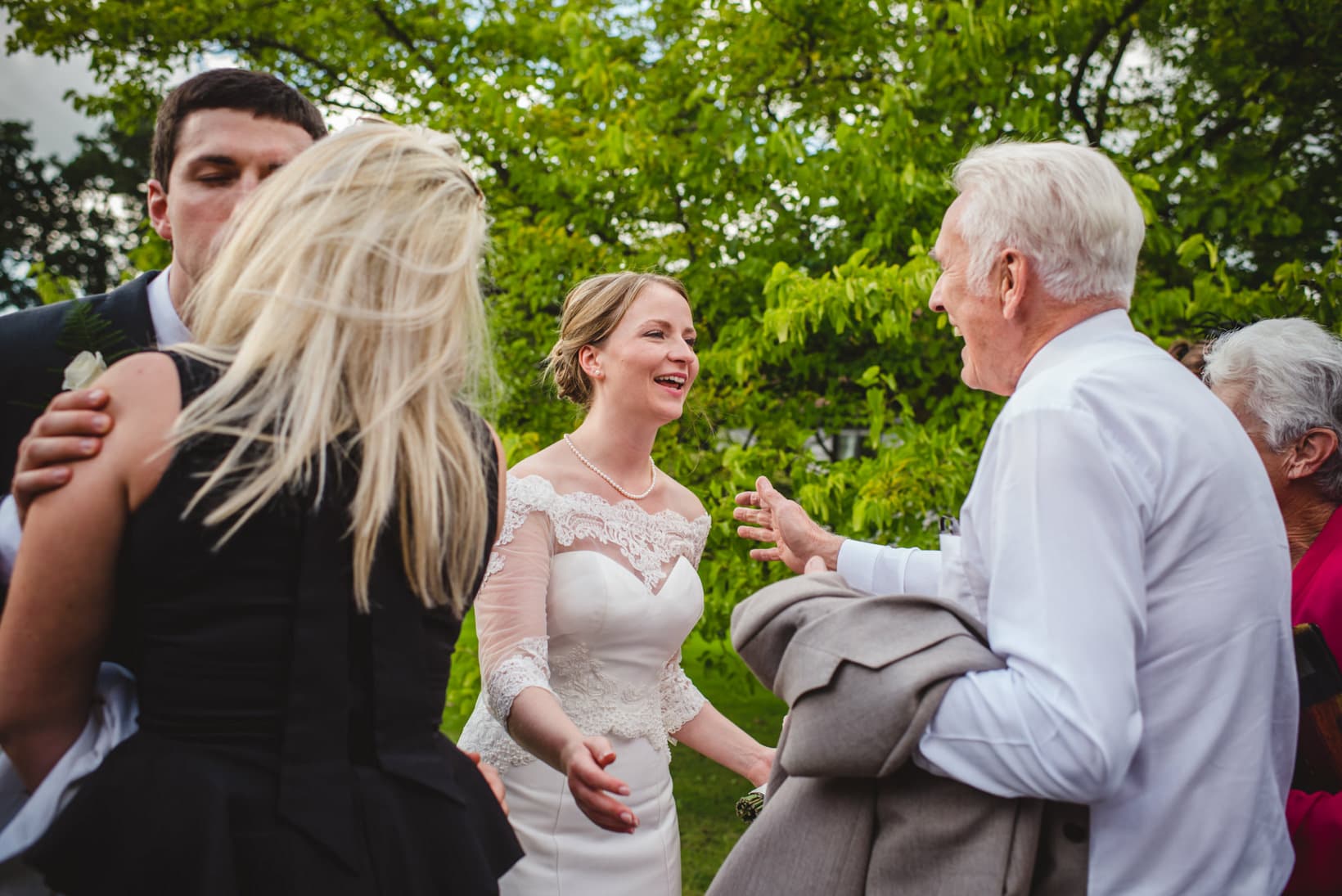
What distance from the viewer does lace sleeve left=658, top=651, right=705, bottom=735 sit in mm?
3148

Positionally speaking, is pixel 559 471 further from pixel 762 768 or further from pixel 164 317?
pixel 164 317

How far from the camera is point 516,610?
106 inches

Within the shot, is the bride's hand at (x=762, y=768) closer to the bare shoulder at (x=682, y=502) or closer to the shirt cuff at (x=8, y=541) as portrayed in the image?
the bare shoulder at (x=682, y=502)

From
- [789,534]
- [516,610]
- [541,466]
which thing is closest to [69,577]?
[516,610]

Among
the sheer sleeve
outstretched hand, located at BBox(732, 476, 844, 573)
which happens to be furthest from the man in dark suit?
outstretched hand, located at BBox(732, 476, 844, 573)

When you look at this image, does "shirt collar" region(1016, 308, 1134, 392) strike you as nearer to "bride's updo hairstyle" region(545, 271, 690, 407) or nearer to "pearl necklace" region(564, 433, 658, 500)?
"pearl necklace" region(564, 433, 658, 500)

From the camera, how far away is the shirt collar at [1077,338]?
1.70 metres

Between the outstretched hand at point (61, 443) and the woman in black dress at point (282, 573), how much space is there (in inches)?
0.7

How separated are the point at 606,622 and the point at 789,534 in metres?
0.73

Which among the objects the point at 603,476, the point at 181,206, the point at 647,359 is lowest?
the point at 603,476

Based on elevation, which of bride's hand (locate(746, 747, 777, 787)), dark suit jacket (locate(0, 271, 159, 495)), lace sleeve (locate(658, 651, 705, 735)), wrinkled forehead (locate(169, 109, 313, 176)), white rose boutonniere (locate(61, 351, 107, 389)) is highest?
wrinkled forehead (locate(169, 109, 313, 176))

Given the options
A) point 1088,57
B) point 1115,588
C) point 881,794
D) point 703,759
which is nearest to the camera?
point 1115,588

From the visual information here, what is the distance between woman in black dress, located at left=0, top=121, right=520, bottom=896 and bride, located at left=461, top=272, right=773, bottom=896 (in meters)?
1.04

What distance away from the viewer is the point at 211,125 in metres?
2.18
